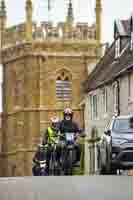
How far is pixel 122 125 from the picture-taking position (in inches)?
1082

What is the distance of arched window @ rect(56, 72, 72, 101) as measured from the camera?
87.6 meters

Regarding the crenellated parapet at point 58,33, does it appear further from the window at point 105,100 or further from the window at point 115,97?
the window at point 115,97

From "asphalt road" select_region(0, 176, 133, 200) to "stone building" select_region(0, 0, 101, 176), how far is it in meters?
65.0

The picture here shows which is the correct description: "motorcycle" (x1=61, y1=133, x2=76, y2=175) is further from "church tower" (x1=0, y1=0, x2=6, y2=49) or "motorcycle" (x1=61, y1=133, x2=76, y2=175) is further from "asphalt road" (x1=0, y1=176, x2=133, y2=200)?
"church tower" (x1=0, y1=0, x2=6, y2=49)

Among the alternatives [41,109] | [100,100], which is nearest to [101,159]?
[100,100]

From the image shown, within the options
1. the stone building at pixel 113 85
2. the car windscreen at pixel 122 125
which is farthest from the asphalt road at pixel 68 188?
the stone building at pixel 113 85

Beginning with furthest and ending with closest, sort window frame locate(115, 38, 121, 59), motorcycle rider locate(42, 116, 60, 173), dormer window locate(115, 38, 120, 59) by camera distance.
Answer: dormer window locate(115, 38, 120, 59)
window frame locate(115, 38, 121, 59)
motorcycle rider locate(42, 116, 60, 173)

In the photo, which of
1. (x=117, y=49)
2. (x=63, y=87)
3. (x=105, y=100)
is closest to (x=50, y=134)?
(x=105, y=100)

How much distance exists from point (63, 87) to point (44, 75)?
1961 millimetres

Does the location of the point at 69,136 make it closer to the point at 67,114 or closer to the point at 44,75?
the point at 67,114

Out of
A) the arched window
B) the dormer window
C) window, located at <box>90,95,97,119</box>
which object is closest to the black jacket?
the dormer window

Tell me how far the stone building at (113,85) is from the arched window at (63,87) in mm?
25810

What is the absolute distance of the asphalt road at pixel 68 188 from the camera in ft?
56.4

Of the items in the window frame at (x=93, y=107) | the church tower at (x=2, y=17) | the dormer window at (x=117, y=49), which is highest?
the church tower at (x=2, y=17)
